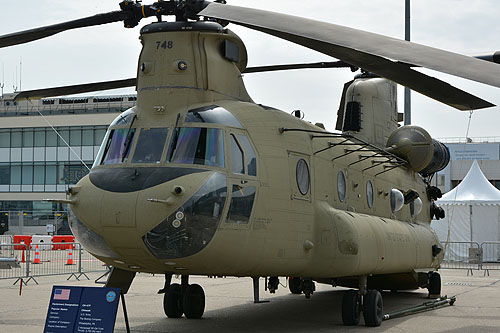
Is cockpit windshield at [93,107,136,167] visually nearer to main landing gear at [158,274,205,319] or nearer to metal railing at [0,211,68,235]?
main landing gear at [158,274,205,319]

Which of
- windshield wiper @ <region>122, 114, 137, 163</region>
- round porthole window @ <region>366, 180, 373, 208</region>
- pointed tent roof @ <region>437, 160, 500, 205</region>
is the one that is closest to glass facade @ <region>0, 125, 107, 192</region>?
pointed tent roof @ <region>437, 160, 500, 205</region>

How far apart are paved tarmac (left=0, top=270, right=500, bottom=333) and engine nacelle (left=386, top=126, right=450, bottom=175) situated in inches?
124

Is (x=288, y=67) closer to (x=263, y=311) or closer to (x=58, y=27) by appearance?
(x=58, y=27)

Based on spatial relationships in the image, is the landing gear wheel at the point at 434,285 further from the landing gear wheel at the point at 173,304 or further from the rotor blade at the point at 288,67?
the landing gear wheel at the point at 173,304

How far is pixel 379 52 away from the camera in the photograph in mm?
7590

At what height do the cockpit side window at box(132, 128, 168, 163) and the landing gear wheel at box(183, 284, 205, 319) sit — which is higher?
the cockpit side window at box(132, 128, 168, 163)

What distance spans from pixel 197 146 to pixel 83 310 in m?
2.56

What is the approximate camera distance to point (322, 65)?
13.2m

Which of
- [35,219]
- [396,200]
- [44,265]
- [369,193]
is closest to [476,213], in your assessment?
[396,200]

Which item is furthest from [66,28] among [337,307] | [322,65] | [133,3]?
[337,307]

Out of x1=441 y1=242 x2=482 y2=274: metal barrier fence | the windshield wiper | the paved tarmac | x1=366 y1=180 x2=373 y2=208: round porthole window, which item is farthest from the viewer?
x1=441 y1=242 x2=482 y2=274: metal barrier fence

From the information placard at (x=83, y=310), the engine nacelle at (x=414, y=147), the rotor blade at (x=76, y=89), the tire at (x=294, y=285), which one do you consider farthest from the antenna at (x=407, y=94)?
the information placard at (x=83, y=310)

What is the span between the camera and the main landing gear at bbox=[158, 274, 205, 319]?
12.4m

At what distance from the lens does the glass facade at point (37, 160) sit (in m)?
52.8
